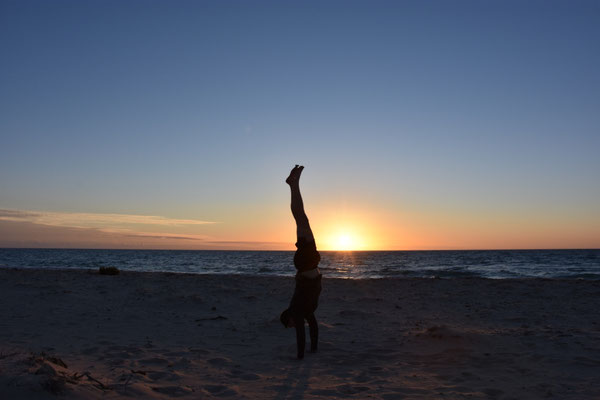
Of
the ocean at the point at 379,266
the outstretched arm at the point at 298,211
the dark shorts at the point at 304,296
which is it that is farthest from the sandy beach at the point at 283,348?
the ocean at the point at 379,266

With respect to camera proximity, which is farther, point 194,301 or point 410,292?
point 410,292

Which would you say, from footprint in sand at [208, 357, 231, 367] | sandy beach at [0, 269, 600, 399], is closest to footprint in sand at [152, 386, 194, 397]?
sandy beach at [0, 269, 600, 399]

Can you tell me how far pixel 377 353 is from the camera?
6586 mm

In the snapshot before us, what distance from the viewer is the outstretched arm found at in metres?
6.09

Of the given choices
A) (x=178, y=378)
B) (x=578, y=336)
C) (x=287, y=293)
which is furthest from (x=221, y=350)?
(x=287, y=293)

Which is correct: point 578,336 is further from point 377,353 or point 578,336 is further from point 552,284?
point 552,284

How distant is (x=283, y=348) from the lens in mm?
6906

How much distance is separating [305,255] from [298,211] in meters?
0.63

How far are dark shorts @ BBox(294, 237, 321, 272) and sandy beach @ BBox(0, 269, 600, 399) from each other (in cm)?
135

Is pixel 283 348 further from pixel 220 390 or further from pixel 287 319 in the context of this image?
pixel 220 390

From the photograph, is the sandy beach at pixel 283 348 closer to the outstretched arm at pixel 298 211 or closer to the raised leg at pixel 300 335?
the raised leg at pixel 300 335

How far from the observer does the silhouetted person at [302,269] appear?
608 centimetres

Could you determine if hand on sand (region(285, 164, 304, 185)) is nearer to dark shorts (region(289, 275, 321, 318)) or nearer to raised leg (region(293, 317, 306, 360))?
dark shorts (region(289, 275, 321, 318))

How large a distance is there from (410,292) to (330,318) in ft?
20.4
